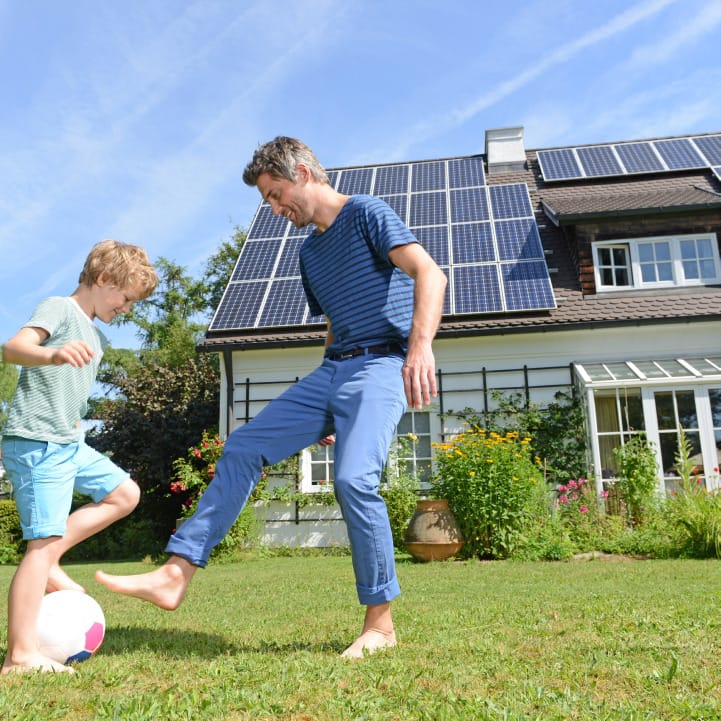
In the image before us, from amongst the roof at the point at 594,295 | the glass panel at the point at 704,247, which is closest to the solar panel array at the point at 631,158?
the roof at the point at 594,295

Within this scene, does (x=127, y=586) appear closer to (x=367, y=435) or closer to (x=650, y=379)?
(x=367, y=435)

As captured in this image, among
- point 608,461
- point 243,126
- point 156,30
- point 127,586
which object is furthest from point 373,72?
point 127,586

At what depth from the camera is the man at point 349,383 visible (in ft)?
9.00

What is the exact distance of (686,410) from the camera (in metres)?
10.5

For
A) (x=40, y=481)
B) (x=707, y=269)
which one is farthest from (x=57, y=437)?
(x=707, y=269)

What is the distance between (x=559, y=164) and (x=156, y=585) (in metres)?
15.3

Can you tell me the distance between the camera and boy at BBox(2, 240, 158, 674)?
8.57 ft

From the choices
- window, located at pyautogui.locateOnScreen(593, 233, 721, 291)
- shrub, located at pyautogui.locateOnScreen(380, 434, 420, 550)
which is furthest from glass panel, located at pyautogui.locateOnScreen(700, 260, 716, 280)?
shrub, located at pyautogui.locateOnScreen(380, 434, 420, 550)

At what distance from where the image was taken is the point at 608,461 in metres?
10.9

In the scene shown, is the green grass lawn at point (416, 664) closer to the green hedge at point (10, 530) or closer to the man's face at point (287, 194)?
the man's face at point (287, 194)

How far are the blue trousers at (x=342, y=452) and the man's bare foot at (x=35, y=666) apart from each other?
548mm

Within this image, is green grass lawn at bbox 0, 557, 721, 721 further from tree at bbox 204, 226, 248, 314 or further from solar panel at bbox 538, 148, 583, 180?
tree at bbox 204, 226, 248, 314

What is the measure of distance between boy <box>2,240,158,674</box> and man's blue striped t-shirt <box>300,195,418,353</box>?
833 mm

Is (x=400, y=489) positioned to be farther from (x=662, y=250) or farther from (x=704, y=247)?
(x=704, y=247)
